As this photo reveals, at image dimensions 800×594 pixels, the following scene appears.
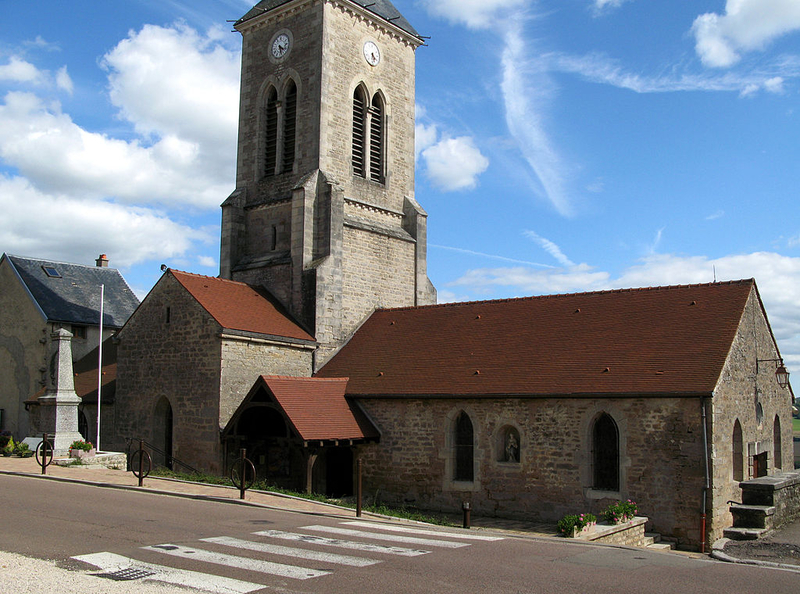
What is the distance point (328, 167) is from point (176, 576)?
Answer: 1870cm

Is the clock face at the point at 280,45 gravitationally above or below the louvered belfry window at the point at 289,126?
above

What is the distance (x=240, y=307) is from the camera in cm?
2212

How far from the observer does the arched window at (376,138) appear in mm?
26938

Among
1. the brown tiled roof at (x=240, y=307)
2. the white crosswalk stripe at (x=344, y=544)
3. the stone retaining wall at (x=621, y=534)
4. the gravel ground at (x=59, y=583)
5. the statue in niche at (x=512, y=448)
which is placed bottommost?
the stone retaining wall at (x=621, y=534)

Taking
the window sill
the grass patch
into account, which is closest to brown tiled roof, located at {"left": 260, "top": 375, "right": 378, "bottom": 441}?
the grass patch

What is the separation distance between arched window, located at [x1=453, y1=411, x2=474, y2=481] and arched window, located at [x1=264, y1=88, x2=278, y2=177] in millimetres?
12242

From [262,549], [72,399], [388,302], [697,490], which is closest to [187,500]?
[262,549]

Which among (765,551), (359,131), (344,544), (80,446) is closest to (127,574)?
(344,544)

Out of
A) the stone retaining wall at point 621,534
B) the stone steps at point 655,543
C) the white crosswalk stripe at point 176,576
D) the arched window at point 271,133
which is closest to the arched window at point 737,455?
the stone steps at point 655,543

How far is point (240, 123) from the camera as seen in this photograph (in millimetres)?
27688

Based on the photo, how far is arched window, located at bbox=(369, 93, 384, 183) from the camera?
26.9m

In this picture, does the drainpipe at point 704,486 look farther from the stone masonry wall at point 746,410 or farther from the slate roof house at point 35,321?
the slate roof house at point 35,321

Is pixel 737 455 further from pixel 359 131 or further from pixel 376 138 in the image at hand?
pixel 359 131

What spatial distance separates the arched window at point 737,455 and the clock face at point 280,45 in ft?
62.5
